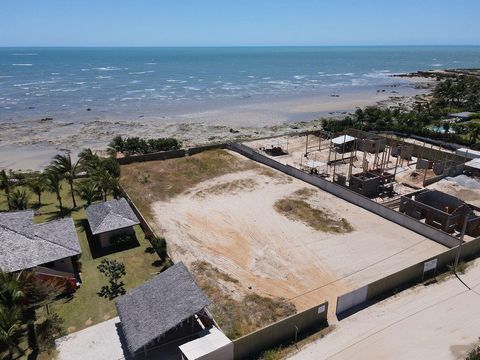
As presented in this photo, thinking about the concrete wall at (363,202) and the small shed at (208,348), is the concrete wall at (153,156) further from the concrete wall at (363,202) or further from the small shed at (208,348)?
the small shed at (208,348)

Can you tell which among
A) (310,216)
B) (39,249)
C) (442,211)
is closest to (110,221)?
(39,249)

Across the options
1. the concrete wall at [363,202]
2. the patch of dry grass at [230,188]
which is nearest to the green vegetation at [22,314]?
the patch of dry grass at [230,188]

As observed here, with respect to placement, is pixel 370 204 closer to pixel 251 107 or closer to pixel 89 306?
pixel 89 306

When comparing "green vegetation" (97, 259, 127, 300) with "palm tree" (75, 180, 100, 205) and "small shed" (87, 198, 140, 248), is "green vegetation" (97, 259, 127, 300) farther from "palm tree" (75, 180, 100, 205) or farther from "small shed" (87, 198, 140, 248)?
"palm tree" (75, 180, 100, 205)

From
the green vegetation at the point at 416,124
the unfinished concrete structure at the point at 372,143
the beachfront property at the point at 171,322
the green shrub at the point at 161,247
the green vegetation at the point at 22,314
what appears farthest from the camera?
the green vegetation at the point at 416,124

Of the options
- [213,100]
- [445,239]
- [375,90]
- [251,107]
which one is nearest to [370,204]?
[445,239]

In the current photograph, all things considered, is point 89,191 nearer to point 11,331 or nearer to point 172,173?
point 172,173
